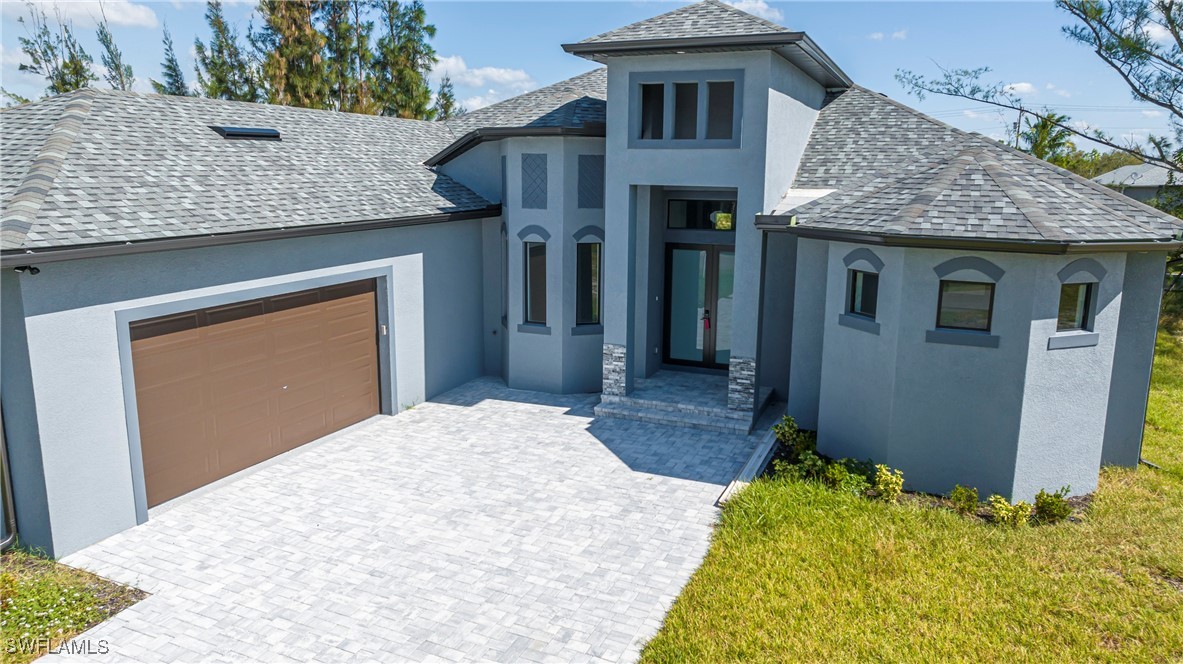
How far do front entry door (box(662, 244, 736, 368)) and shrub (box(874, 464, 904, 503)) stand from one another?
531 centimetres

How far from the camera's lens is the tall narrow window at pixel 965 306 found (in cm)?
1000

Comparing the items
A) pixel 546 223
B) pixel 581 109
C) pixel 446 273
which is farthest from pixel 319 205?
pixel 581 109

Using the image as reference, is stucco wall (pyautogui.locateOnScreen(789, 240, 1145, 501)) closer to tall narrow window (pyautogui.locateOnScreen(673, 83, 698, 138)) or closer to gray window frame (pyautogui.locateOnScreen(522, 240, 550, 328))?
tall narrow window (pyautogui.locateOnScreen(673, 83, 698, 138))

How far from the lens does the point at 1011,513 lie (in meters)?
9.52

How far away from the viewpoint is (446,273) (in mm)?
15180

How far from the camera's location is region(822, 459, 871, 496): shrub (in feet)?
33.9

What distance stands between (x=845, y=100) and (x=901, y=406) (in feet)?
28.1

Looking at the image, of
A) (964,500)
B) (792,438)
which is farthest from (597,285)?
(964,500)

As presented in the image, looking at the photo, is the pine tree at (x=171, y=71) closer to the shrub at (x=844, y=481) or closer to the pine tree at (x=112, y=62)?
the pine tree at (x=112, y=62)

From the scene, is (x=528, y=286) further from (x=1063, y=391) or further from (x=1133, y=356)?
(x=1133, y=356)

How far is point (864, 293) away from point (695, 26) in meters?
5.33

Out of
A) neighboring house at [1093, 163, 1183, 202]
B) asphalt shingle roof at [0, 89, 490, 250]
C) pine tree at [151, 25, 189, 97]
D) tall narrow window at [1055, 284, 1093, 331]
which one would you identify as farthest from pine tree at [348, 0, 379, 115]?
neighboring house at [1093, 163, 1183, 202]

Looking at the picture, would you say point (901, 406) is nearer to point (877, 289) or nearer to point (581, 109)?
point (877, 289)

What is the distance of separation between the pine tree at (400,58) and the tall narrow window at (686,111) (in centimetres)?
2401
